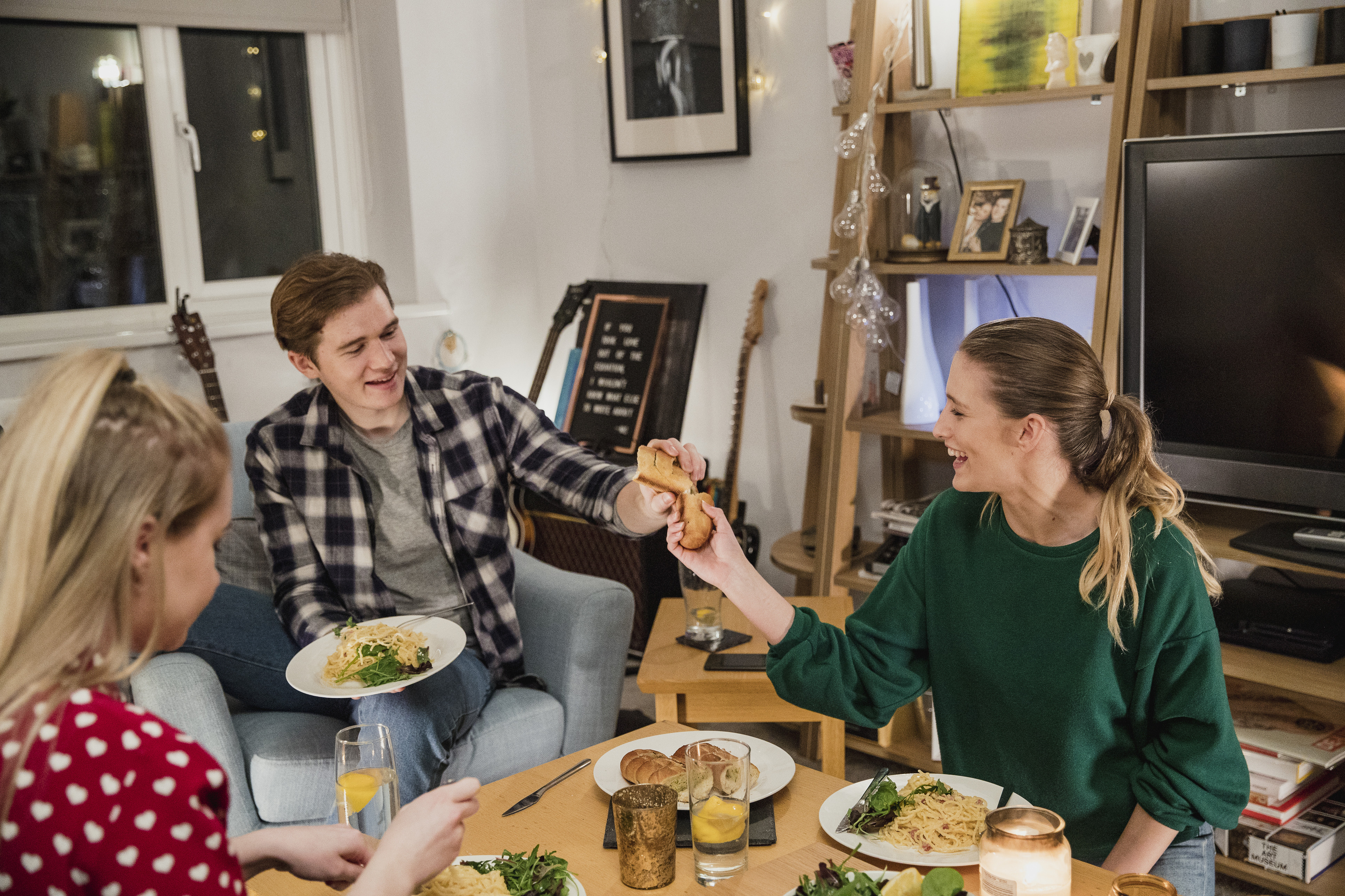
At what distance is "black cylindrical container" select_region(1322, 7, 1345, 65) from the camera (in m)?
2.03

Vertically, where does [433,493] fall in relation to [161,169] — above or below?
below

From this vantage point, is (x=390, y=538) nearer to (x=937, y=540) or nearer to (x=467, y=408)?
(x=467, y=408)

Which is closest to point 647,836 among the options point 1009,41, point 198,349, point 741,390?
point 1009,41

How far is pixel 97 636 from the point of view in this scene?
2.64ft

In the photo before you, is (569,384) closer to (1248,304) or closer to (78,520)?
(1248,304)

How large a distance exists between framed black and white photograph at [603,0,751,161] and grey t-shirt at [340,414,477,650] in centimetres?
161

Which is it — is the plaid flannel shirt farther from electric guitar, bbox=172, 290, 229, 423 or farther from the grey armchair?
electric guitar, bbox=172, 290, 229, 423

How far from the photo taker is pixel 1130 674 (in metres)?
1.46

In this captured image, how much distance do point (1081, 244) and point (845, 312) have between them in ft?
1.74

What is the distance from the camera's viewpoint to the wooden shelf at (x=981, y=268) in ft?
7.89

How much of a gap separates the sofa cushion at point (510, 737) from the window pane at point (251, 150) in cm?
203

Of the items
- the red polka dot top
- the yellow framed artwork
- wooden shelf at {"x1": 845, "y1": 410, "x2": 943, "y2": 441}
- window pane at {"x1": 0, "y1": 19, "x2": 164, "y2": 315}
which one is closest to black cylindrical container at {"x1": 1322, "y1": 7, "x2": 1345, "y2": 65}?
the yellow framed artwork

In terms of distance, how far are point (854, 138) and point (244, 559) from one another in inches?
63.0

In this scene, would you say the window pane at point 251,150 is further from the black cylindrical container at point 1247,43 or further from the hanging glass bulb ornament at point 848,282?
the black cylindrical container at point 1247,43
